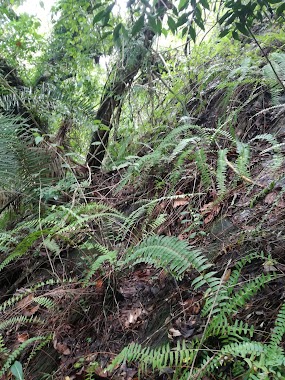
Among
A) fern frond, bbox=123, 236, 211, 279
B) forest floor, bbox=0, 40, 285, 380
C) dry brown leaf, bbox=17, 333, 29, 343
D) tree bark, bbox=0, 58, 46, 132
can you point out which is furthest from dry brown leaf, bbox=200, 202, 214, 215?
tree bark, bbox=0, 58, 46, 132

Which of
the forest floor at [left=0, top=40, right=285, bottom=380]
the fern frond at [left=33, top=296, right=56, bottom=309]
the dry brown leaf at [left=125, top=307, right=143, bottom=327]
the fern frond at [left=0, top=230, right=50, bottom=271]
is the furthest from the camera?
the fern frond at [left=0, top=230, right=50, bottom=271]

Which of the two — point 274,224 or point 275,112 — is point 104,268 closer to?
point 274,224

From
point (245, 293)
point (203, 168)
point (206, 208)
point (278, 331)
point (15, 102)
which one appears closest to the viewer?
point (278, 331)

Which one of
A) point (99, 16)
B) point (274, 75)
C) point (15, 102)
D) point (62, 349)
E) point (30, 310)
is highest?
point (15, 102)

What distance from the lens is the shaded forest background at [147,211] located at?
146cm

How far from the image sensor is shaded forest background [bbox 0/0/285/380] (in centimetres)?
146

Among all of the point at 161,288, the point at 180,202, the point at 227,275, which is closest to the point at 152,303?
the point at 161,288

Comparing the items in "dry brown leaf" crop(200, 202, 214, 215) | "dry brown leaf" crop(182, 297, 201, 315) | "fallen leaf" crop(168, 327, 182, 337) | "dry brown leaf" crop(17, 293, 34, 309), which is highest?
"dry brown leaf" crop(200, 202, 214, 215)

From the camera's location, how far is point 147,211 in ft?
8.18

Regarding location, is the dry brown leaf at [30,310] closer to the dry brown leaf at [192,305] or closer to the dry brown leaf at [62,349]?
the dry brown leaf at [62,349]

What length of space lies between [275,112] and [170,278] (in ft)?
5.81

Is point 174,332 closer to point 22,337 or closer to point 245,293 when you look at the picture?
point 245,293

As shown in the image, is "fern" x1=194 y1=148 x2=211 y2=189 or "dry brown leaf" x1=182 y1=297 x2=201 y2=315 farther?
"fern" x1=194 y1=148 x2=211 y2=189

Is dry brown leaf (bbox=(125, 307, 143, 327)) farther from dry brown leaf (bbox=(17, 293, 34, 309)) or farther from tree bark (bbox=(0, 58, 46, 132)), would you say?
tree bark (bbox=(0, 58, 46, 132))
